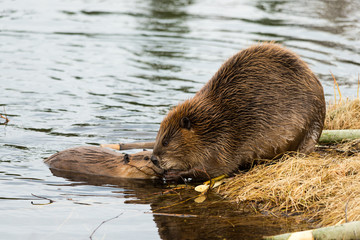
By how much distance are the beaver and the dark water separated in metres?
0.13

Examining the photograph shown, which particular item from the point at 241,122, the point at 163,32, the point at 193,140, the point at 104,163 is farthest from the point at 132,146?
the point at 163,32

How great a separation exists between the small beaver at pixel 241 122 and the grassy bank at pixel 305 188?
174 mm

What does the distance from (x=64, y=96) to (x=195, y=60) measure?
2.68 metres

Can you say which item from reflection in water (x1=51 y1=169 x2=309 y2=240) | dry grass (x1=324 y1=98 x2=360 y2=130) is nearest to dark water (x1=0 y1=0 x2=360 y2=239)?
reflection in water (x1=51 y1=169 x2=309 y2=240)

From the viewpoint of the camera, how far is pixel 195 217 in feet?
13.8

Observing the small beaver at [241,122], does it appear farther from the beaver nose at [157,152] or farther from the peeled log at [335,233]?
the peeled log at [335,233]

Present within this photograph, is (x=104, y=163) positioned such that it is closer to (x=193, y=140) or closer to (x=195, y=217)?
(x=193, y=140)

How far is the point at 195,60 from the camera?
9.62 meters

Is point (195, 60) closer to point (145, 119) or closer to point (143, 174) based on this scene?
point (145, 119)

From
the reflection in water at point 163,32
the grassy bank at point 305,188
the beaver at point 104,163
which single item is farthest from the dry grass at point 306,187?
the reflection in water at point 163,32

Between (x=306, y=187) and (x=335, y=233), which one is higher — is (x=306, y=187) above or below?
below

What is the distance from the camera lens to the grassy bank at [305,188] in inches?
160

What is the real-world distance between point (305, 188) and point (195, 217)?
83cm

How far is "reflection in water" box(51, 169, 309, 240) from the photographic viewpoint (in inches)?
153
